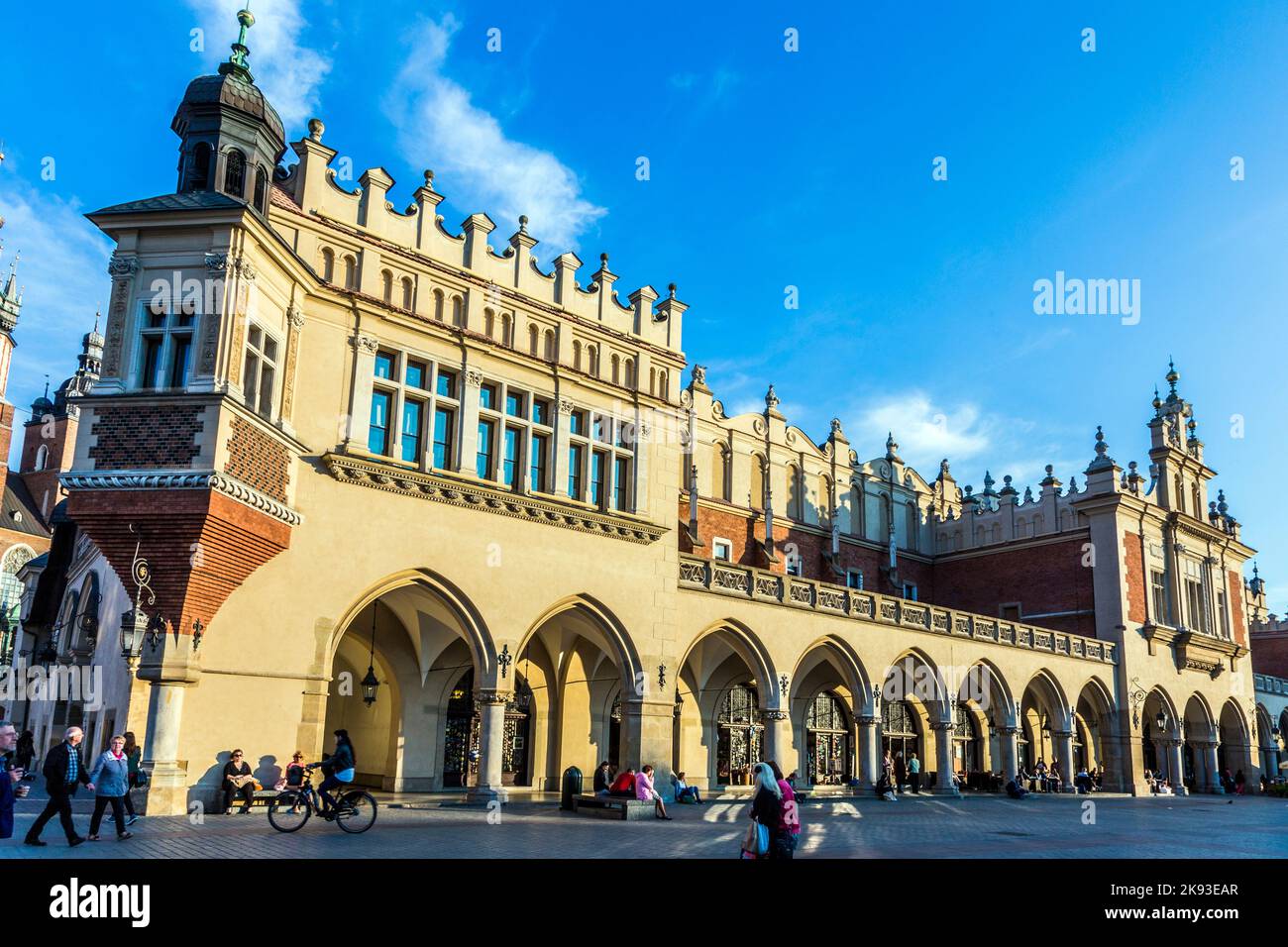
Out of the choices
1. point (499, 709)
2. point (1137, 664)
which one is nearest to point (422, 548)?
point (499, 709)

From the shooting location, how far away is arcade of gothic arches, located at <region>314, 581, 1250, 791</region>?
78.3 feet

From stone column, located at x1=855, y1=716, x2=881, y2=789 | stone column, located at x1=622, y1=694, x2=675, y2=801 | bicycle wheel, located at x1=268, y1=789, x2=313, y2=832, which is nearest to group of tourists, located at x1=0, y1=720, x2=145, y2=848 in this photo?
bicycle wheel, located at x1=268, y1=789, x2=313, y2=832

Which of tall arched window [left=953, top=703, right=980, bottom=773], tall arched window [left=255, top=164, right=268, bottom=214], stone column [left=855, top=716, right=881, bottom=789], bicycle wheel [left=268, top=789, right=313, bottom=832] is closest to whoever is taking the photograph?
bicycle wheel [left=268, top=789, right=313, bottom=832]

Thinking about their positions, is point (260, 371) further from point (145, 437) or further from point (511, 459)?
point (511, 459)

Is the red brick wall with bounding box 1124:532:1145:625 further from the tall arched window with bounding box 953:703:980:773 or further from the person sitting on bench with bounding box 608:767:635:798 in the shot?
the person sitting on bench with bounding box 608:767:635:798

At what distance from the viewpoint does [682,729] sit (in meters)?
29.7

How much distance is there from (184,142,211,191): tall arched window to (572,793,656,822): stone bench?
13.7 meters

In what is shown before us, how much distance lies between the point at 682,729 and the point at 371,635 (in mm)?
9875

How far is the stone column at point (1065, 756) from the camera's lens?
1430 inches

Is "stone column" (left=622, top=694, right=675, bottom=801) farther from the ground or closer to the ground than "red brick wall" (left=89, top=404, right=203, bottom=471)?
closer to the ground

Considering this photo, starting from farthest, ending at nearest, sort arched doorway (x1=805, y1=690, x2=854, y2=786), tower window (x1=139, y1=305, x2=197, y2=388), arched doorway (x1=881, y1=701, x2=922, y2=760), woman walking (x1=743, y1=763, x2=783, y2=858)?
arched doorway (x1=881, y1=701, x2=922, y2=760), arched doorway (x1=805, y1=690, x2=854, y2=786), tower window (x1=139, y1=305, x2=197, y2=388), woman walking (x1=743, y1=763, x2=783, y2=858)

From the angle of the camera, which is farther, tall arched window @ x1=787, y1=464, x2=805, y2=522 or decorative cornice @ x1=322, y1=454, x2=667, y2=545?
tall arched window @ x1=787, y1=464, x2=805, y2=522

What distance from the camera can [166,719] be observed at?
1630 centimetres

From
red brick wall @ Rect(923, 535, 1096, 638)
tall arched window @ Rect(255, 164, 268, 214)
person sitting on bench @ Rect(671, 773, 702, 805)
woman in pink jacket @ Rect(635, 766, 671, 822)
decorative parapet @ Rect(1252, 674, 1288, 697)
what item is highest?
tall arched window @ Rect(255, 164, 268, 214)
